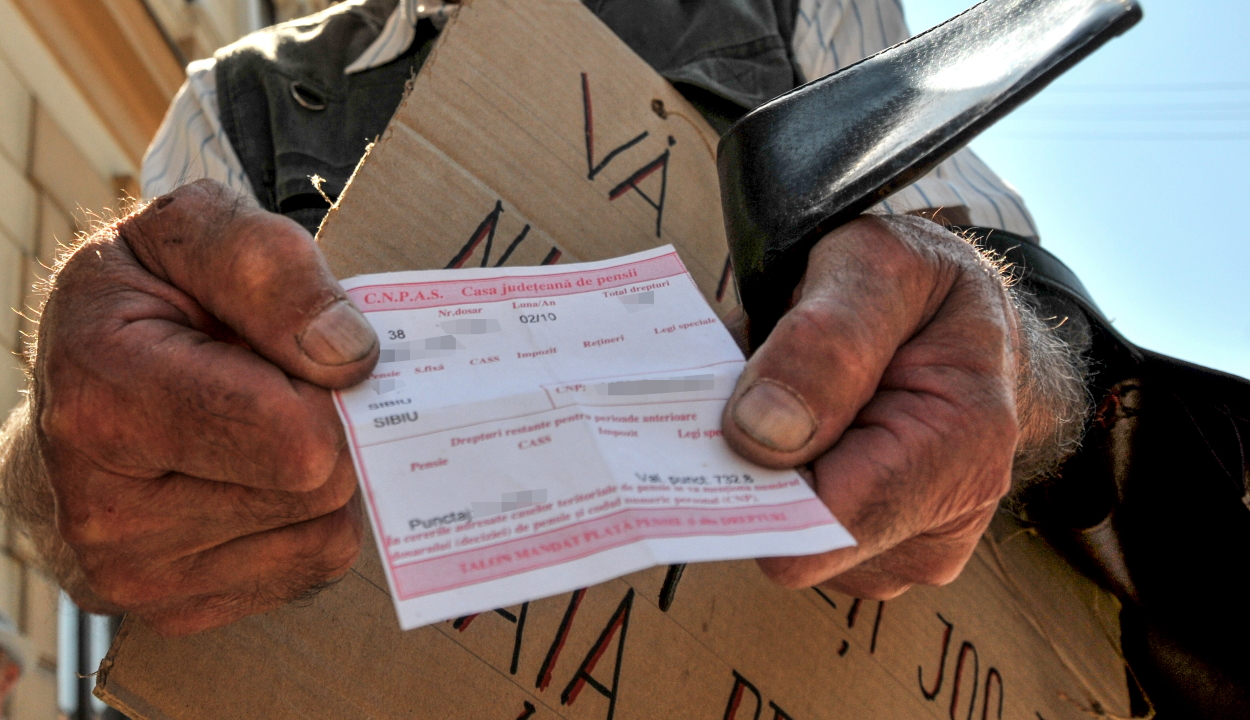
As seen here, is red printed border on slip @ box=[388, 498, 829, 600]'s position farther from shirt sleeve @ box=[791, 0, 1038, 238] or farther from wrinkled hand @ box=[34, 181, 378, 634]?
shirt sleeve @ box=[791, 0, 1038, 238]

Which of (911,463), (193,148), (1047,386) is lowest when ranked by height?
(1047,386)

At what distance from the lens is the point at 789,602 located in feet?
2.27

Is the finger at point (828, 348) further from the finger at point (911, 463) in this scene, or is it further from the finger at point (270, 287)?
the finger at point (270, 287)

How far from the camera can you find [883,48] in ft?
3.38

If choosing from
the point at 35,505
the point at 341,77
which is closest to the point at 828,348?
the point at 35,505

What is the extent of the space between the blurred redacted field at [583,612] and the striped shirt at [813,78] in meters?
0.35

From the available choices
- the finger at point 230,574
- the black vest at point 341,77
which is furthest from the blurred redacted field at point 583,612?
the black vest at point 341,77

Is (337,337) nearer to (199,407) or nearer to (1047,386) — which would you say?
(199,407)

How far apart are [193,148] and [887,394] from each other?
99cm

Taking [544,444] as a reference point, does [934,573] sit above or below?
below

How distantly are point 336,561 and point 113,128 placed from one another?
2.26 meters

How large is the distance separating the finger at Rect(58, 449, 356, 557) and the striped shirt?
0.65 m

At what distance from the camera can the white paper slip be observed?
0.35 meters

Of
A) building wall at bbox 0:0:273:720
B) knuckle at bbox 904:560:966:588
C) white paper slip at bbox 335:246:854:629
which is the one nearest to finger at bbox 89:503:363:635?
white paper slip at bbox 335:246:854:629
